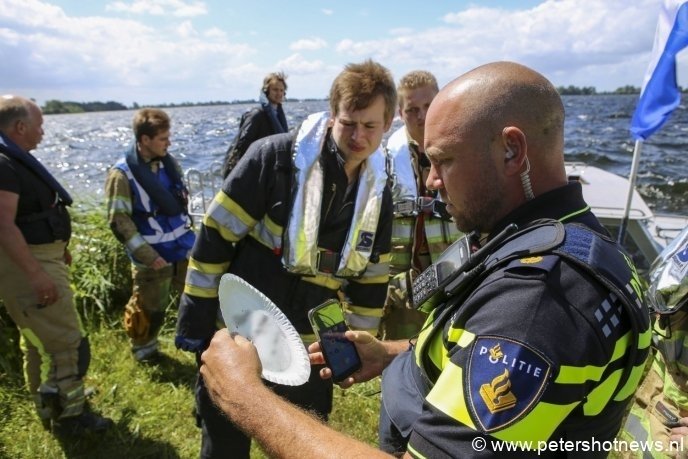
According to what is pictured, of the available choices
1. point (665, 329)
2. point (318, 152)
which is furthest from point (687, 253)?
point (318, 152)

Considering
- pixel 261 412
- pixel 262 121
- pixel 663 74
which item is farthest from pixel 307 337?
pixel 663 74

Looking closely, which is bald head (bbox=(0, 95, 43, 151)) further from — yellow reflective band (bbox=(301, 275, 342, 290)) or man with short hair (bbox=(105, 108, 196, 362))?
yellow reflective band (bbox=(301, 275, 342, 290))

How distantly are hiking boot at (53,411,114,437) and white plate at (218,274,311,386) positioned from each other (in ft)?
8.14

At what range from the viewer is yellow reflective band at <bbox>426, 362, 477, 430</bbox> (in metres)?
1.06

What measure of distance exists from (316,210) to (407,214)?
4.33 ft

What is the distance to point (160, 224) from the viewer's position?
4.51 metres

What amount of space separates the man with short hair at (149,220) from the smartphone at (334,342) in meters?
2.91

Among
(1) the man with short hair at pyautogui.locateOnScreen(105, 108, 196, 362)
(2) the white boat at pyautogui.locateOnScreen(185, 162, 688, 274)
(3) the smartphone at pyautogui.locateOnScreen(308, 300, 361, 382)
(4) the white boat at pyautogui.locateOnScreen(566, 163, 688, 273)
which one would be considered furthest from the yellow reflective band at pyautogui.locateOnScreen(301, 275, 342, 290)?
(4) the white boat at pyautogui.locateOnScreen(566, 163, 688, 273)

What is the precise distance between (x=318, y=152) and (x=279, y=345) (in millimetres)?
1145

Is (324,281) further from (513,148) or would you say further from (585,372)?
(585,372)

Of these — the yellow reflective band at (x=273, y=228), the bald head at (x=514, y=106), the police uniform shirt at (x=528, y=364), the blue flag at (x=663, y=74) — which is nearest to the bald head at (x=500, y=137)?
the bald head at (x=514, y=106)

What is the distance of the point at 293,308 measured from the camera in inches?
101

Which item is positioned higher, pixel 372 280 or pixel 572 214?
pixel 572 214

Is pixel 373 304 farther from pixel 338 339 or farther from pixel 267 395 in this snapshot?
pixel 267 395
